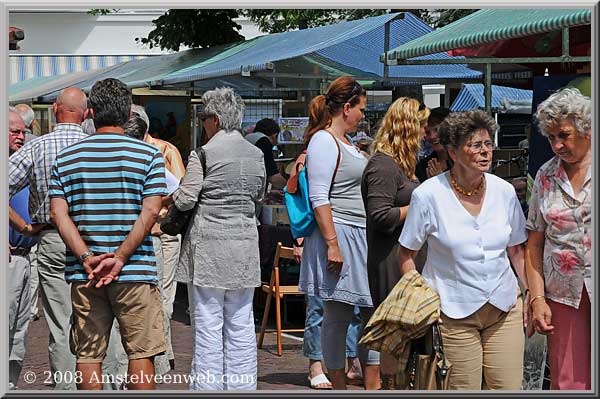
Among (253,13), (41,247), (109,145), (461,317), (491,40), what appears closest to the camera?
(461,317)

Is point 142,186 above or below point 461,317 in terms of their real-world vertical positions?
above

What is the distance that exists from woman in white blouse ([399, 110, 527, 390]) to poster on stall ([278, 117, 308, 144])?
364 inches

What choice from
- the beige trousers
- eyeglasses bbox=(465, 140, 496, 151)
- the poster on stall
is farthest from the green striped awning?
the poster on stall

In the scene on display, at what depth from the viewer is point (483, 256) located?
16.7 ft

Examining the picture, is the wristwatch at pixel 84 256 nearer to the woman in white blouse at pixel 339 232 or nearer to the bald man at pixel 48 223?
the bald man at pixel 48 223

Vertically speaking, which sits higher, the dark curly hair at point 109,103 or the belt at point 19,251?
the dark curly hair at point 109,103

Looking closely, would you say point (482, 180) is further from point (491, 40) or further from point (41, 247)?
point (41, 247)

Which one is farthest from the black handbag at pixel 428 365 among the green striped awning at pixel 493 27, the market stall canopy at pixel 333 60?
the market stall canopy at pixel 333 60

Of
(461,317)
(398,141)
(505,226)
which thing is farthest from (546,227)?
(398,141)

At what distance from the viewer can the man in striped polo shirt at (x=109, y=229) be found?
5.62 meters

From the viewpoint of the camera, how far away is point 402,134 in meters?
6.12

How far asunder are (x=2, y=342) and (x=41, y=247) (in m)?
0.77

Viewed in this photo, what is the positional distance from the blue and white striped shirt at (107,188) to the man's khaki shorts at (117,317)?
0.28 ft

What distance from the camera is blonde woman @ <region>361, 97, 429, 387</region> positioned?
5.95m
